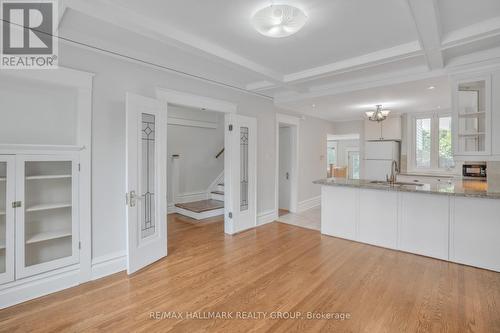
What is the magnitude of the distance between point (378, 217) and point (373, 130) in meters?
3.50

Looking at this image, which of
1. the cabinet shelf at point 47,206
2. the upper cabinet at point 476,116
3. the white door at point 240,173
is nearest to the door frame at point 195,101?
the white door at point 240,173

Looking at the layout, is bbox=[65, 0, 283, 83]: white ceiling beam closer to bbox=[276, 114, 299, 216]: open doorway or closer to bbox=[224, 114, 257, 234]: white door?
bbox=[224, 114, 257, 234]: white door

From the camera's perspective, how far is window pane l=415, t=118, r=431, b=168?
240 inches

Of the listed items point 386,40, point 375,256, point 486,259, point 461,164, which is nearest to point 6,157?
point 386,40

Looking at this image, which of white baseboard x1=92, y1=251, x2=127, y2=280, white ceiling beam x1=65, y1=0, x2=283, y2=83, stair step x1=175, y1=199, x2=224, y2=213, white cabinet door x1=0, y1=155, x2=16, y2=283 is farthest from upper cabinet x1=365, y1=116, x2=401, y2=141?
white cabinet door x1=0, y1=155, x2=16, y2=283

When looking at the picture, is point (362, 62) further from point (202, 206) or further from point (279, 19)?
point (202, 206)

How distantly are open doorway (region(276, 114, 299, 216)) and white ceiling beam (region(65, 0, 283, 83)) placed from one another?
9.02 ft

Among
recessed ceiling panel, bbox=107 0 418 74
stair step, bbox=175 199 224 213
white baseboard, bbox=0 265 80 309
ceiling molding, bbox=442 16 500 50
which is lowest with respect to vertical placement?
white baseboard, bbox=0 265 80 309

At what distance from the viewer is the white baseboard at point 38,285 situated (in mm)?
2300

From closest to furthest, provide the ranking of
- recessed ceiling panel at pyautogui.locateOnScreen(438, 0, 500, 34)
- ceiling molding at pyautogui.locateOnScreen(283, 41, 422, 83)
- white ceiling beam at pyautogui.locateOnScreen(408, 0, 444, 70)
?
1. white ceiling beam at pyautogui.locateOnScreen(408, 0, 444, 70)
2. recessed ceiling panel at pyautogui.locateOnScreen(438, 0, 500, 34)
3. ceiling molding at pyautogui.locateOnScreen(283, 41, 422, 83)

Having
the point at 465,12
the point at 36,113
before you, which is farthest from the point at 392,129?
the point at 36,113

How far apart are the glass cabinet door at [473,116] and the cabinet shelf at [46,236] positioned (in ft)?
15.7

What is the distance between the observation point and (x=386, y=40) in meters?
2.83

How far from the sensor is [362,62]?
10.6 feet
